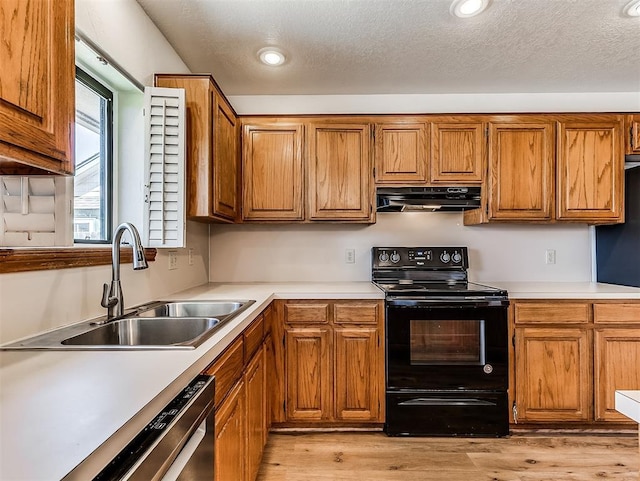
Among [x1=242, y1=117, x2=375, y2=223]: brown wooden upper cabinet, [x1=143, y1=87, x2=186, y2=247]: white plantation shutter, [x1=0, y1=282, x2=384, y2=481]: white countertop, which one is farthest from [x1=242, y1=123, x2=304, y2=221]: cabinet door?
[x1=0, y1=282, x2=384, y2=481]: white countertop

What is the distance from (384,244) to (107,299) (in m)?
2.06

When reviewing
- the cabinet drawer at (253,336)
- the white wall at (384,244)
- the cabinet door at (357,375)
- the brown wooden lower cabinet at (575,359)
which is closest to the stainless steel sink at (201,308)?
the cabinet drawer at (253,336)

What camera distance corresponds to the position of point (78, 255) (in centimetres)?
140

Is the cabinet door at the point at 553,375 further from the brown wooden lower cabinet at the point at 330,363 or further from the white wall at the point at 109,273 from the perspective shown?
the white wall at the point at 109,273

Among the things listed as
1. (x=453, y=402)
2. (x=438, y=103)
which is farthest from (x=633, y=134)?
(x=453, y=402)

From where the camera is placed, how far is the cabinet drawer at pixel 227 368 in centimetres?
120

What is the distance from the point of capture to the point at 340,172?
2.69m

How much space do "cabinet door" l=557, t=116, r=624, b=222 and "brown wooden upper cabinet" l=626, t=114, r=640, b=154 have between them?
7cm

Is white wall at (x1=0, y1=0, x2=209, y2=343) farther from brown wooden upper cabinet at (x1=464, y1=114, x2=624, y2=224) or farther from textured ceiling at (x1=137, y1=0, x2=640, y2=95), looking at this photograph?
brown wooden upper cabinet at (x1=464, y1=114, x2=624, y2=224)

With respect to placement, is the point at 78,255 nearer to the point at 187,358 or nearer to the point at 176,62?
the point at 187,358

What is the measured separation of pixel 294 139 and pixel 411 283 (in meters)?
1.37

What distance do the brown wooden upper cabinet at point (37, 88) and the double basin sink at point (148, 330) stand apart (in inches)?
20.7

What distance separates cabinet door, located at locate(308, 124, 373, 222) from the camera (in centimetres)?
269

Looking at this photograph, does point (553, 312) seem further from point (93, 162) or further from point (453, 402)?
point (93, 162)
